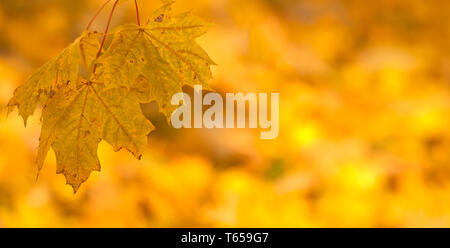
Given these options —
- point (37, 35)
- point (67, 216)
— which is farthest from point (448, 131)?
point (37, 35)

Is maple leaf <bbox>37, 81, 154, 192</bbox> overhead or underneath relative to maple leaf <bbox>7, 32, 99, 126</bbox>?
underneath

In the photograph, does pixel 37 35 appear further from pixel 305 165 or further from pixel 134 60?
pixel 134 60

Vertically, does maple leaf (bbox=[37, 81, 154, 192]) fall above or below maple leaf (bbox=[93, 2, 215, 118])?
below

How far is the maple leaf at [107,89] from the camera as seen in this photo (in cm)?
74

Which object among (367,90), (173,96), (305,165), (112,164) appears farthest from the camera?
(367,90)

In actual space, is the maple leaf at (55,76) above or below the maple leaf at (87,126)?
above

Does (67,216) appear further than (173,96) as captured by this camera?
Yes

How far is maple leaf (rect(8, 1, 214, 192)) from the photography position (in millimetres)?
738

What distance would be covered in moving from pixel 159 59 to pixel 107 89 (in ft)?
0.27

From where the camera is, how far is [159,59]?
77cm

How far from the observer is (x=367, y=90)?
218cm

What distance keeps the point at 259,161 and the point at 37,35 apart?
38.4 inches

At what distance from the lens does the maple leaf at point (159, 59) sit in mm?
742

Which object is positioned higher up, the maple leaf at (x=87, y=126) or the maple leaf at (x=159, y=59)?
the maple leaf at (x=159, y=59)
